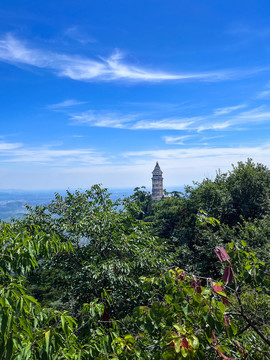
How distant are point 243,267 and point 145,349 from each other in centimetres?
172

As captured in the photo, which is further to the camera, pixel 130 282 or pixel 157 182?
pixel 157 182

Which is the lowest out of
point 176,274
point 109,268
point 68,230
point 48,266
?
point 48,266

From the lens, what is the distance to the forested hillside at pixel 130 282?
2650 mm

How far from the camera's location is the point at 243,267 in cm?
351

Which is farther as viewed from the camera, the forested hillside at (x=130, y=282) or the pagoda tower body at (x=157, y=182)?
the pagoda tower body at (x=157, y=182)

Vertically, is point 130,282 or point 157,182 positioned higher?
point 157,182

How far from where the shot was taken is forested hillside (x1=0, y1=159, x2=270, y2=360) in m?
2.65

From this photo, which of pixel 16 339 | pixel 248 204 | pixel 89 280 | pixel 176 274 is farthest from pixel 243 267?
pixel 248 204

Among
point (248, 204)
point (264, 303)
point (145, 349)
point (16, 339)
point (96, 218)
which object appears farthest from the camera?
point (248, 204)

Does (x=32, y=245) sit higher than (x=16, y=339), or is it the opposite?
(x=32, y=245)

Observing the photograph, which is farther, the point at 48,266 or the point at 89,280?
the point at 48,266

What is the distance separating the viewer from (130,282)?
316 inches

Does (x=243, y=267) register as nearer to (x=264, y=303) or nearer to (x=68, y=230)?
(x=264, y=303)

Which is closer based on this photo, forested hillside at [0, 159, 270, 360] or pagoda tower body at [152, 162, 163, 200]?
forested hillside at [0, 159, 270, 360]
